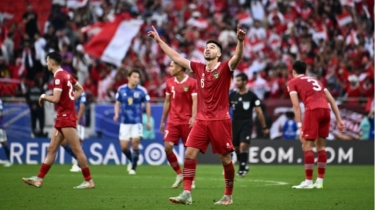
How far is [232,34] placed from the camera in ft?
110

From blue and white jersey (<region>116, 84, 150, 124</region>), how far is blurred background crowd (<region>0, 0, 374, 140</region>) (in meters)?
6.25

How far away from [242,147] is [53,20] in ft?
45.0

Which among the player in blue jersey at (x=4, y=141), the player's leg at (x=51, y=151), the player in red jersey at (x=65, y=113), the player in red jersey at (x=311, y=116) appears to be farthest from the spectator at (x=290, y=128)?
the player's leg at (x=51, y=151)

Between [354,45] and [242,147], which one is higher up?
[354,45]

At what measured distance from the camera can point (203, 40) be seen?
33844 mm

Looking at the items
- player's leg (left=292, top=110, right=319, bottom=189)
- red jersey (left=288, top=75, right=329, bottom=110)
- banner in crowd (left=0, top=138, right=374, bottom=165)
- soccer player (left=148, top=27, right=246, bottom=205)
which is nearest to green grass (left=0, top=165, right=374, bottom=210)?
player's leg (left=292, top=110, right=319, bottom=189)

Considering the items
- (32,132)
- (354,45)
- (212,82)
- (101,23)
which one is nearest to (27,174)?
(32,132)

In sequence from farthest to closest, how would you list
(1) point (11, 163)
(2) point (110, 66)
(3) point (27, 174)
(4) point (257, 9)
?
(4) point (257, 9), (2) point (110, 66), (1) point (11, 163), (3) point (27, 174)

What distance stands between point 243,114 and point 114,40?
1075cm

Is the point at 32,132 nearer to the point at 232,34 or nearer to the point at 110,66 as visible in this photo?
the point at 110,66

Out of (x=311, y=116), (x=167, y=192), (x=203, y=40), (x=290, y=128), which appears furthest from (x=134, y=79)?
(x=203, y=40)

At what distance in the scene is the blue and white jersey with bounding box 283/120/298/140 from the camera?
29.5m

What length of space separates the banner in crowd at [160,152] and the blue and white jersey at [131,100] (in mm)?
5544

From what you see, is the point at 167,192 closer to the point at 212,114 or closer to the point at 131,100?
the point at 212,114
